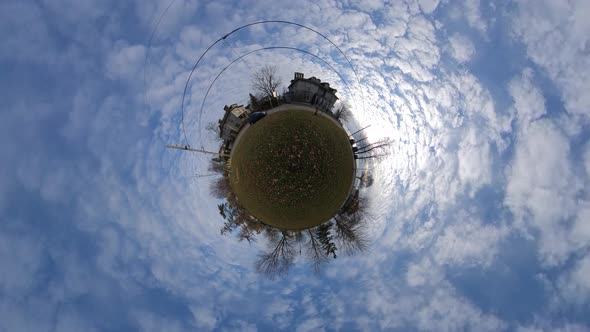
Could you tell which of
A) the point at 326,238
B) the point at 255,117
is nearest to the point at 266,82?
the point at 255,117

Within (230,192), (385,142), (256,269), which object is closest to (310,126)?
(385,142)

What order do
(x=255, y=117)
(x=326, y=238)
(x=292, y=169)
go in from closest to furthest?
(x=292, y=169), (x=255, y=117), (x=326, y=238)

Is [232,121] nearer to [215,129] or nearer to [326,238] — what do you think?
[215,129]

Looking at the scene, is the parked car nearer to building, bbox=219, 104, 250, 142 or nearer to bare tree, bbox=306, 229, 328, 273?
building, bbox=219, 104, 250, 142

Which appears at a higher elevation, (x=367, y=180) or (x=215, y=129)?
(x=215, y=129)

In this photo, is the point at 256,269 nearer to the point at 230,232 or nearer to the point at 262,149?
the point at 230,232

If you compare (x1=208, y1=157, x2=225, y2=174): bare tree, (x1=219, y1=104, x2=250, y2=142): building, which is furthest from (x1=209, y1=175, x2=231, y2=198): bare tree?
(x1=219, y1=104, x2=250, y2=142): building

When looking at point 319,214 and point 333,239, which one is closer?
point 319,214
